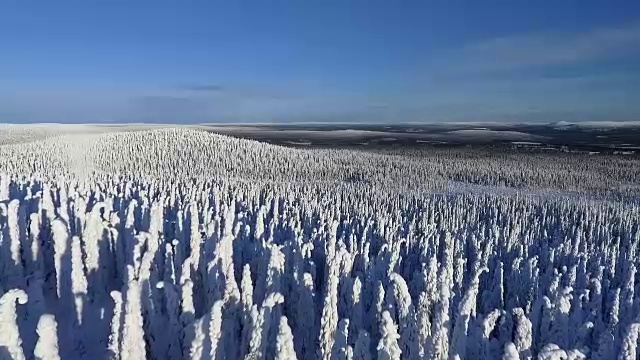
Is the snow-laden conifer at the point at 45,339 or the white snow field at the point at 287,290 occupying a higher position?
the snow-laden conifer at the point at 45,339

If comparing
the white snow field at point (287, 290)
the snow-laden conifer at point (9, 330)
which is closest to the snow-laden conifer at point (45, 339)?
the white snow field at point (287, 290)

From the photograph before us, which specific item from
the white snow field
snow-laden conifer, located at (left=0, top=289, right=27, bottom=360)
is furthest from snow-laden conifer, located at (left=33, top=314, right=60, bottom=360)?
snow-laden conifer, located at (left=0, top=289, right=27, bottom=360)

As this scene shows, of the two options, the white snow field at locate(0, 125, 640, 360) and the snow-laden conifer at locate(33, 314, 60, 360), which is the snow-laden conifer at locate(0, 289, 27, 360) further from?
the snow-laden conifer at locate(33, 314, 60, 360)

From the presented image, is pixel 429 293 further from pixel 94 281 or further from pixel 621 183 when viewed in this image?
pixel 621 183

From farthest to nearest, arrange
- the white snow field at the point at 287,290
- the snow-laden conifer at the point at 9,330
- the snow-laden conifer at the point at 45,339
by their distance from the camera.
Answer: the white snow field at the point at 287,290 < the snow-laden conifer at the point at 9,330 < the snow-laden conifer at the point at 45,339

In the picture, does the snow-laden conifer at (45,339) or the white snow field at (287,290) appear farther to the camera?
the white snow field at (287,290)

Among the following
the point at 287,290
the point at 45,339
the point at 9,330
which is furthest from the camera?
the point at 287,290

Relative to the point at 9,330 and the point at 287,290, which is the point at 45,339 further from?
the point at 287,290

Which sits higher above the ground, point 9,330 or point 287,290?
point 9,330

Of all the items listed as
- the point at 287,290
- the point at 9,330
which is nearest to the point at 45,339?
the point at 9,330

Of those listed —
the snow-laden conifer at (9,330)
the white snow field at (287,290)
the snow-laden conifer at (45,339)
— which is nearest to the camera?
the snow-laden conifer at (45,339)

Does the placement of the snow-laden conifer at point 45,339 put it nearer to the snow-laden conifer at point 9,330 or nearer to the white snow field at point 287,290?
the white snow field at point 287,290
